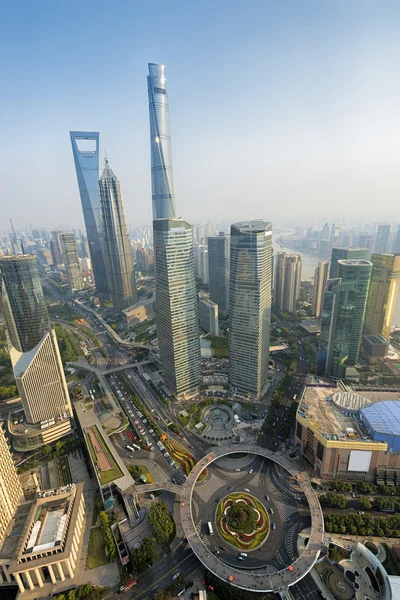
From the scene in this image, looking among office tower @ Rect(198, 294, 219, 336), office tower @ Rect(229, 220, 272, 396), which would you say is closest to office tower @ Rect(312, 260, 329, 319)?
office tower @ Rect(198, 294, 219, 336)

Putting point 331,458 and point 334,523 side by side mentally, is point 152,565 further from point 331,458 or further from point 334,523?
point 331,458

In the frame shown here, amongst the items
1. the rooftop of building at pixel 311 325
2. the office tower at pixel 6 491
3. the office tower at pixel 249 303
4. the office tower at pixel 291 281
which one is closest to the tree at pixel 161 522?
the office tower at pixel 6 491

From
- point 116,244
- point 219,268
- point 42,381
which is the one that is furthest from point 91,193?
point 42,381

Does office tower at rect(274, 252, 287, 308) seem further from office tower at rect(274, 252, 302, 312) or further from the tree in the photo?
the tree

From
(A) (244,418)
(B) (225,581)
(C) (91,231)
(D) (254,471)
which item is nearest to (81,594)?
(B) (225,581)

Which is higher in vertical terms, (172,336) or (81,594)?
(172,336)

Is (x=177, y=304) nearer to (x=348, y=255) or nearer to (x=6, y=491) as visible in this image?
(x=6, y=491)
